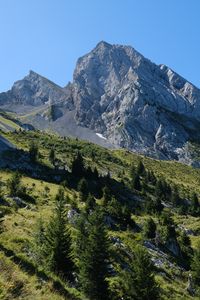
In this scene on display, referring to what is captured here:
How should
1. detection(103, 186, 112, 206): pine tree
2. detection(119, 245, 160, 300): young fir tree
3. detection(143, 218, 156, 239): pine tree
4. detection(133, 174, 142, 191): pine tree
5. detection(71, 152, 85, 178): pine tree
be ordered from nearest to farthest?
detection(119, 245, 160, 300): young fir tree → detection(143, 218, 156, 239): pine tree → detection(103, 186, 112, 206): pine tree → detection(71, 152, 85, 178): pine tree → detection(133, 174, 142, 191): pine tree

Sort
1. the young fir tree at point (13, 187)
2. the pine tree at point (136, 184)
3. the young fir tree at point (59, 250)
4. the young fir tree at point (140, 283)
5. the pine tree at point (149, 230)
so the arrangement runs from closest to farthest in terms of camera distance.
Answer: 1. the young fir tree at point (59, 250)
2. the young fir tree at point (140, 283)
3. the pine tree at point (149, 230)
4. the young fir tree at point (13, 187)
5. the pine tree at point (136, 184)

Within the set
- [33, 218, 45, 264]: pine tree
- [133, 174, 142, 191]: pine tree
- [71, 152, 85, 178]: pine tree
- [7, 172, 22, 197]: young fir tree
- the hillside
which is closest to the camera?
the hillside

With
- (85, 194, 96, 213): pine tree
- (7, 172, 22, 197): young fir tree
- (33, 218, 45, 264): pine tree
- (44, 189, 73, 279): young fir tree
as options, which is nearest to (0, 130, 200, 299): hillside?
(7, 172, 22, 197): young fir tree

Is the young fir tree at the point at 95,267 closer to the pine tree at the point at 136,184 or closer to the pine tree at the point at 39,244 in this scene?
the pine tree at the point at 39,244

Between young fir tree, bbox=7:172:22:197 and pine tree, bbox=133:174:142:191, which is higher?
pine tree, bbox=133:174:142:191

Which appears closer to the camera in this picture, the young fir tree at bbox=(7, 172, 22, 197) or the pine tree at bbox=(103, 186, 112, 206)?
the young fir tree at bbox=(7, 172, 22, 197)

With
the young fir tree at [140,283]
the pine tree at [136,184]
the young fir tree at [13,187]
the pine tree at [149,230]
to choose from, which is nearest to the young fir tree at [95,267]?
the young fir tree at [140,283]

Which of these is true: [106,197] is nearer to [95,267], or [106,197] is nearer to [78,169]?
[78,169]

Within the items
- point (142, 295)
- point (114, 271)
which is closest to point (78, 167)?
point (114, 271)

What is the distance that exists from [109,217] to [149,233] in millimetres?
7630

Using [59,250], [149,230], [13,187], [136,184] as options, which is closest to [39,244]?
[59,250]

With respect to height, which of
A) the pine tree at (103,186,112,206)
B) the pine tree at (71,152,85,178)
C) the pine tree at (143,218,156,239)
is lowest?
the pine tree at (143,218,156,239)

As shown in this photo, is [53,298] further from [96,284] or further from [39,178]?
[39,178]

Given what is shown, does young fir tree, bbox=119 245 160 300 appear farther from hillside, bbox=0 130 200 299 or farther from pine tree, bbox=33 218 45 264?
pine tree, bbox=33 218 45 264
